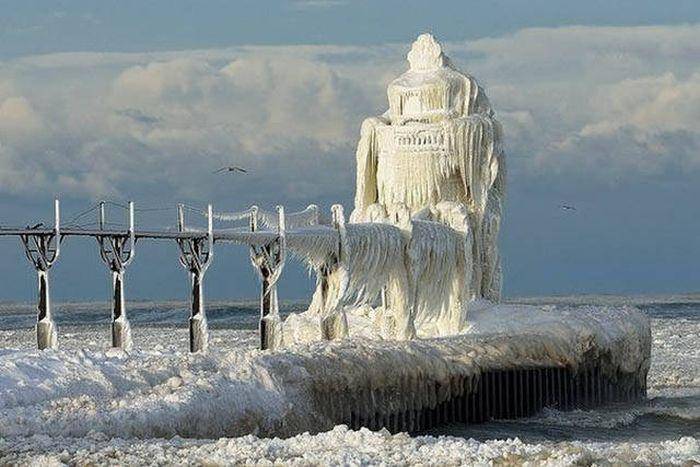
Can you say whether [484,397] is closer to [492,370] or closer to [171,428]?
[492,370]

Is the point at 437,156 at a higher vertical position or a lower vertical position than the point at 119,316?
higher

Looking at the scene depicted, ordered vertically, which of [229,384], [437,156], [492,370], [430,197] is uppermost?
[437,156]

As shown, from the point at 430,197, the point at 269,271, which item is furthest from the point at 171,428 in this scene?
the point at 430,197

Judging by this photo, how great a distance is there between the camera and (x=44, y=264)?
27531 millimetres

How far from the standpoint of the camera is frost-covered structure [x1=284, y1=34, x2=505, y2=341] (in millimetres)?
34000

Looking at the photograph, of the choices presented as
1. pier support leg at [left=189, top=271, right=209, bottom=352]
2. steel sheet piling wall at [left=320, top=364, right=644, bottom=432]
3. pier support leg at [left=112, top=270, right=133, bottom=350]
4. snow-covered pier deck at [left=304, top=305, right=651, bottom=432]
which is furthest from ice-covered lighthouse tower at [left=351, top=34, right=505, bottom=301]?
pier support leg at [left=112, top=270, right=133, bottom=350]

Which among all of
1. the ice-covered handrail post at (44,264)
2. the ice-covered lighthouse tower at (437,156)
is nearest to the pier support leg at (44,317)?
the ice-covered handrail post at (44,264)

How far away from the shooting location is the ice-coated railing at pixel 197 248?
27547mm

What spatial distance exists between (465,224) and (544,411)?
5113 millimetres

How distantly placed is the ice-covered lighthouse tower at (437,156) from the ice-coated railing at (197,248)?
441 cm

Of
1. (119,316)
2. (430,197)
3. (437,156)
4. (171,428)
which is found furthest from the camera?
(430,197)

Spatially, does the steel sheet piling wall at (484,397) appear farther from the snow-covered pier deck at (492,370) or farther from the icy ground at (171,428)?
the icy ground at (171,428)

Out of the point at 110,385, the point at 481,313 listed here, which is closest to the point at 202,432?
the point at 110,385

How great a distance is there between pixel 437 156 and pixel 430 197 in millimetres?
991
